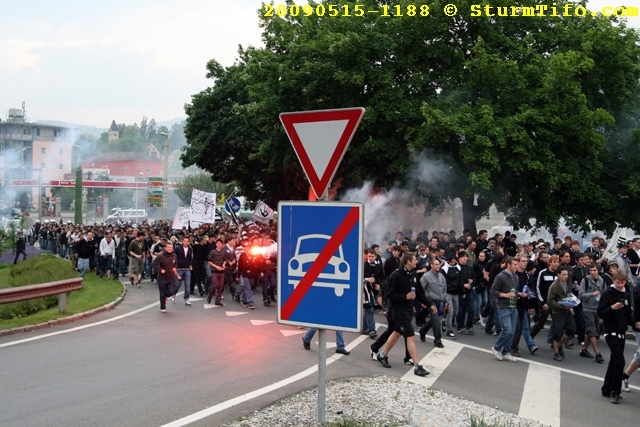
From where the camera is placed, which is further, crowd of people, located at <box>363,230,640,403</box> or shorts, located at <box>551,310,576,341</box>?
shorts, located at <box>551,310,576,341</box>


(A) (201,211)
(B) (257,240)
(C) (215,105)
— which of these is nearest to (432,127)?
(B) (257,240)

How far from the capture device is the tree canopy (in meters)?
18.0

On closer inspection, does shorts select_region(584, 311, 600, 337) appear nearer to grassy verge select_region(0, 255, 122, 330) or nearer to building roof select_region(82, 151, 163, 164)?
grassy verge select_region(0, 255, 122, 330)

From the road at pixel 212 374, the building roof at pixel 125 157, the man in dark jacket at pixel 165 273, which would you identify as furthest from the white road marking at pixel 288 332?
the building roof at pixel 125 157

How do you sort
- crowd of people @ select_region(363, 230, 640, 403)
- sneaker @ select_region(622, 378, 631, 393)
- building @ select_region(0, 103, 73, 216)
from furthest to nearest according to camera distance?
1. building @ select_region(0, 103, 73, 216)
2. sneaker @ select_region(622, 378, 631, 393)
3. crowd of people @ select_region(363, 230, 640, 403)

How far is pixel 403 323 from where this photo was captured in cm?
977

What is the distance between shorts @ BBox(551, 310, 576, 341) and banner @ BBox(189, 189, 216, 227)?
17.2 metres

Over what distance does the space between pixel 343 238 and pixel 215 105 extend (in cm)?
2740

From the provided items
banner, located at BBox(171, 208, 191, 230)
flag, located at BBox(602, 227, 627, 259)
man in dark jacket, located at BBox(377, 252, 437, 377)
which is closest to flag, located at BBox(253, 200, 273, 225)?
banner, located at BBox(171, 208, 191, 230)

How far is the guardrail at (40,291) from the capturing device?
12680mm

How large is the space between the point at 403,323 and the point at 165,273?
7543 mm

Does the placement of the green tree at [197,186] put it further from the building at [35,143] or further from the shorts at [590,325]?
the shorts at [590,325]

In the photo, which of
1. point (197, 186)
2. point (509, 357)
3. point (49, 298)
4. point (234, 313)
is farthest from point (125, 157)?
point (509, 357)

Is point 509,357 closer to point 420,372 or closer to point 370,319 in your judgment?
point 420,372
